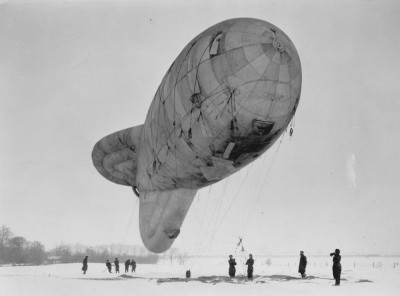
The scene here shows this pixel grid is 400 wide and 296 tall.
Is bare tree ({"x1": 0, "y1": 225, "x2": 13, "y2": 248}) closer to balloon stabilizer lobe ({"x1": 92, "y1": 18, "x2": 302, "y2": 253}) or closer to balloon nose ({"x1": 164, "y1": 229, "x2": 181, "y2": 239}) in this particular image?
balloon nose ({"x1": 164, "y1": 229, "x2": 181, "y2": 239})

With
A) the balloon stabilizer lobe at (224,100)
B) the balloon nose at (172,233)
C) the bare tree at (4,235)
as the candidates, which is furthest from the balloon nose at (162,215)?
the bare tree at (4,235)

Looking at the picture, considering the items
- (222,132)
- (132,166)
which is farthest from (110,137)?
(222,132)

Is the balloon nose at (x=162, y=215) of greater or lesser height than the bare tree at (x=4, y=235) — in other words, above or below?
above

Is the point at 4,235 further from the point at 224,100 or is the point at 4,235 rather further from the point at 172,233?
the point at 224,100

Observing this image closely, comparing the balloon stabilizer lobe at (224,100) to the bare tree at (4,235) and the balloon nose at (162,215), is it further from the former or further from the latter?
the bare tree at (4,235)

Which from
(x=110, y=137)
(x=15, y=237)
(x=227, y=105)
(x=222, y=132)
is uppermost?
(x=110, y=137)

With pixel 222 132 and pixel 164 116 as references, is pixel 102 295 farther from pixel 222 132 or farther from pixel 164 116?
pixel 222 132

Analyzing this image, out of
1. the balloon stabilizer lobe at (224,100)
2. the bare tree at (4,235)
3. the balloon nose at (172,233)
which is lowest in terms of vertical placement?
the bare tree at (4,235)

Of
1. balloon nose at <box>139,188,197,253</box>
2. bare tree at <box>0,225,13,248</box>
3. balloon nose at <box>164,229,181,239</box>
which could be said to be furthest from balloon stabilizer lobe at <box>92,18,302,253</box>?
bare tree at <box>0,225,13,248</box>
